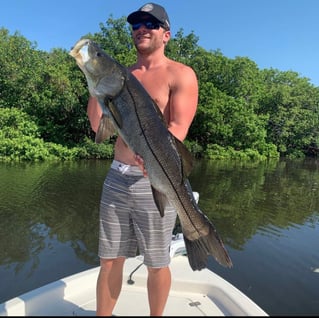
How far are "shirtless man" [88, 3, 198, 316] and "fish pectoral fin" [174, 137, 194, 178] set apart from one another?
20 centimetres

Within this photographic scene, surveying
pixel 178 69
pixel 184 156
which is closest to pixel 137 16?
pixel 178 69

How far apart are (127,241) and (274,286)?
4.97m

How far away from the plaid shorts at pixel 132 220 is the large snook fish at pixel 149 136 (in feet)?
0.86

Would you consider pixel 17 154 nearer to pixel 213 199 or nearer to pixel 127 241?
pixel 213 199

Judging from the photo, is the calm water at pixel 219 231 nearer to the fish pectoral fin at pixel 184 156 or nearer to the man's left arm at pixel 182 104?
the fish pectoral fin at pixel 184 156

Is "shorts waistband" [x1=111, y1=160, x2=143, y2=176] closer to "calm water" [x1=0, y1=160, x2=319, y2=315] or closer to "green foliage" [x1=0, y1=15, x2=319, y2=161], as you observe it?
"calm water" [x1=0, y1=160, x2=319, y2=315]

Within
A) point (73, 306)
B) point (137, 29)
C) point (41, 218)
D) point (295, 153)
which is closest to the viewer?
point (137, 29)

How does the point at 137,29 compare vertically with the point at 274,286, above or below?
above

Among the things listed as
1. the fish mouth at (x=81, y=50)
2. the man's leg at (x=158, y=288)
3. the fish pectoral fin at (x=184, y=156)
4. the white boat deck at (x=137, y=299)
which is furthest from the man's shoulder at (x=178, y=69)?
the white boat deck at (x=137, y=299)

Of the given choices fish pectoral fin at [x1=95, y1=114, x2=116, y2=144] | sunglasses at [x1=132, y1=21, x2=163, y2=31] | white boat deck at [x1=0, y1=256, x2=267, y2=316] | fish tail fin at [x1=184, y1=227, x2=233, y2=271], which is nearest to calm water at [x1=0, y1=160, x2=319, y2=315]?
white boat deck at [x1=0, y1=256, x2=267, y2=316]

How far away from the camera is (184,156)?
2246 millimetres

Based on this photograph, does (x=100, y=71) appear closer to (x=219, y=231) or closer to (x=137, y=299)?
(x=137, y=299)

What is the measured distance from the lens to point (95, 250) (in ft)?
27.1

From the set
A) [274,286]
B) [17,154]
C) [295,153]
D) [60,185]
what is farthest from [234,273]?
[295,153]
